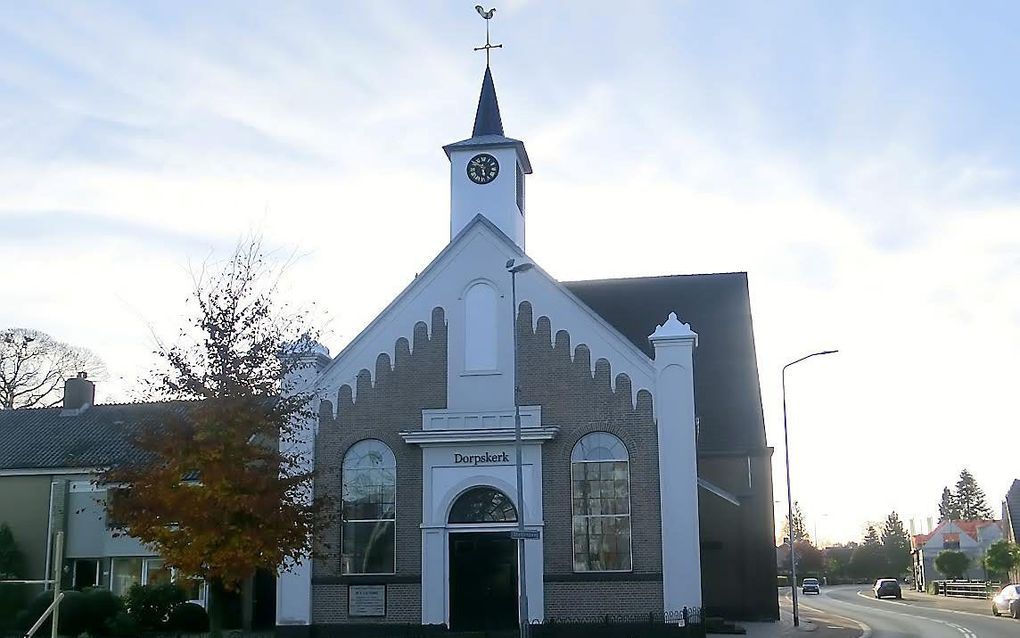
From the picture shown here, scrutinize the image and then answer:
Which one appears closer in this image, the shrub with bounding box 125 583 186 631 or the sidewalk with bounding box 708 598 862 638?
the shrub with bounding box 125 583 186 631

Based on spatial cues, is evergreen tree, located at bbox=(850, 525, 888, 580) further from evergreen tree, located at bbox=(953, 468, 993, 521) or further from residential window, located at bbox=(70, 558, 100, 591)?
residential window, located at bbox=(70, 558, 100, 591)

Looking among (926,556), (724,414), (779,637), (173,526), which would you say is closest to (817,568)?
(926,556)

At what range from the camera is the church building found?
29.6 m

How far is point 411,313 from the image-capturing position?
105 ft

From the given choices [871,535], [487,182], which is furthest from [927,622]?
[871,535]

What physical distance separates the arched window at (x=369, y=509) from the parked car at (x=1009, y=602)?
93.1 ft

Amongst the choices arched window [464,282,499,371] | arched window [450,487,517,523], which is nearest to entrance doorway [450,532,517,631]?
arched window [450,487,517,523]

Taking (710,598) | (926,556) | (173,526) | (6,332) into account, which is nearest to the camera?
(173,526)

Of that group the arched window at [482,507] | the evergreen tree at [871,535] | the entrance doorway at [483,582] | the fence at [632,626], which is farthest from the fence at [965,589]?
the evergreen tree at [871,535]

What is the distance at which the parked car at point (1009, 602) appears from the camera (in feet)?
148

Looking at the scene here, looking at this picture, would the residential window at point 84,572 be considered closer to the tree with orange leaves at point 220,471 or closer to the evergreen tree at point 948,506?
the tree with orange leaves at point 220,471

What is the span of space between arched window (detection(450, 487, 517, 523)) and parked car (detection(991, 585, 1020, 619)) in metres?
25.9

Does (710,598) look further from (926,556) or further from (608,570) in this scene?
(926,556)

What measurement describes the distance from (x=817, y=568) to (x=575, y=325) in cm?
10572
